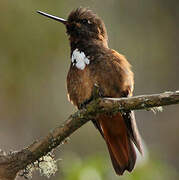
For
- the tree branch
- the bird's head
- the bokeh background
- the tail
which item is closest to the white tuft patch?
the bird's head

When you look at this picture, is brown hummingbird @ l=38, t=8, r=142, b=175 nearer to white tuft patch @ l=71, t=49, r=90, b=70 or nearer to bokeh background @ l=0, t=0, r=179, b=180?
white tuft patch @ l=71, t=49, r=90, b=70

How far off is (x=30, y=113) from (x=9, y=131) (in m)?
0.49

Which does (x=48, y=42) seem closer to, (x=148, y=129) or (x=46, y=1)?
(x=46, y=1)

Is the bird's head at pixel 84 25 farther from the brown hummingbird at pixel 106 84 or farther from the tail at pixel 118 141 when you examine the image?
the tail at pixel 118 141

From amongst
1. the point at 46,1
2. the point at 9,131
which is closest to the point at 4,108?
the point at 9,131

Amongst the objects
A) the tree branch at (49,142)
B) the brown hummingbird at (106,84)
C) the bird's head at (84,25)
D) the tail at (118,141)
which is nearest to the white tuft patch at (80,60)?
the brown hummingbird at (106,84)

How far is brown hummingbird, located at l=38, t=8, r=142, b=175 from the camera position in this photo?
502 centimetres

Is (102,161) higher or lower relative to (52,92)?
lower

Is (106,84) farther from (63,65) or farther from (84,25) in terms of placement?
(63,65)

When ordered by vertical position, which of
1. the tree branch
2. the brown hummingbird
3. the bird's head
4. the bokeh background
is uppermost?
the bokeh background

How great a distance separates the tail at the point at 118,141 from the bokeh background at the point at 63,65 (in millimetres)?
2911

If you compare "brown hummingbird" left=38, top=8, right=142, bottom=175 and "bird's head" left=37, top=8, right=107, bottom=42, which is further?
"bird's head" left=37, top=8, right=107, bottom=42

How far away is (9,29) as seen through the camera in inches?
332

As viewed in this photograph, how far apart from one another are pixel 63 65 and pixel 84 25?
375 centimetres
